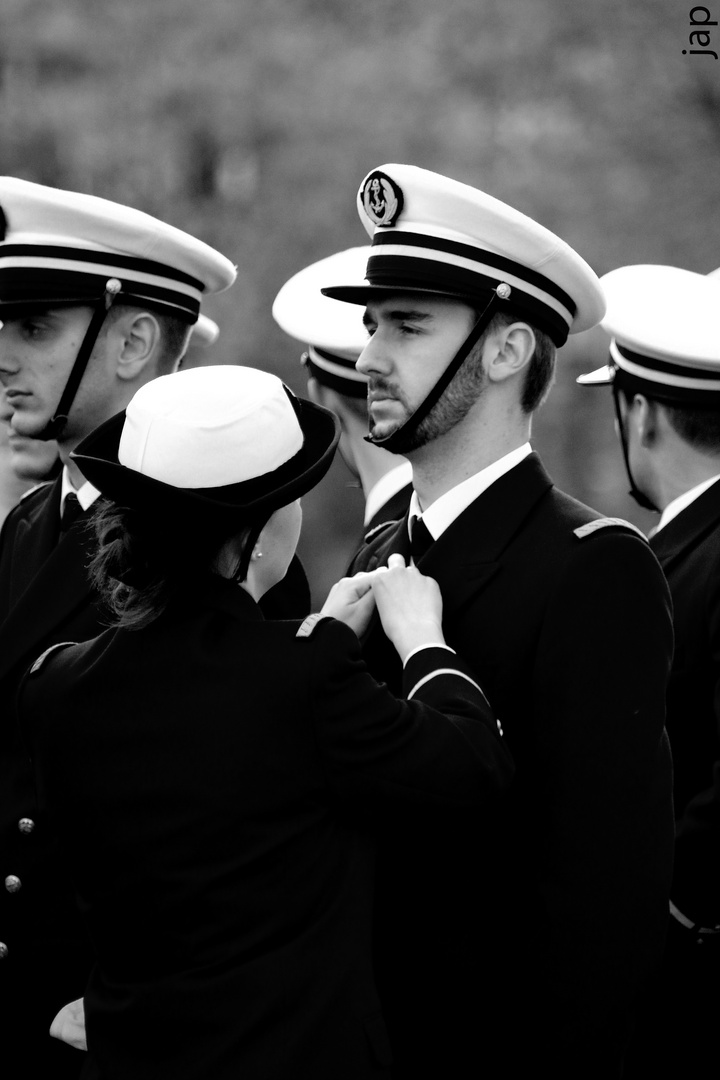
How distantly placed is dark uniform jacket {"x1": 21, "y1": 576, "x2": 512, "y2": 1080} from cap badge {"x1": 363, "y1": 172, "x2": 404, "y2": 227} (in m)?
0.91

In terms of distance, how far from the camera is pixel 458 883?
230 centimetres

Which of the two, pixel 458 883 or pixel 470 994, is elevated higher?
pixel 458 883

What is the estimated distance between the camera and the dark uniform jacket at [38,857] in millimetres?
2562

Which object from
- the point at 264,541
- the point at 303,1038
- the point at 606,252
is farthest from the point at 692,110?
the point at 303,1038

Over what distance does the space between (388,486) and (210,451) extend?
1.97m

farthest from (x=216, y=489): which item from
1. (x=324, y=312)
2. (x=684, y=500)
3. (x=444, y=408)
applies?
(x=324, y=312)

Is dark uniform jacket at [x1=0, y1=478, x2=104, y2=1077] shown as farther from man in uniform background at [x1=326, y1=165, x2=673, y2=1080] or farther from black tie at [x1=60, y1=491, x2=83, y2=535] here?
man in uniform background at [x1=326, y1=165, x2=673, y2=1080]

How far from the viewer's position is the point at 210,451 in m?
1.98

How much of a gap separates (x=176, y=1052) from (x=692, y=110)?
536cm

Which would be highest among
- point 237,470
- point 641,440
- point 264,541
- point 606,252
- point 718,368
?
point 237,470

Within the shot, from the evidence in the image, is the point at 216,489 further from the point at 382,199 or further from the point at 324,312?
the point at 324,312

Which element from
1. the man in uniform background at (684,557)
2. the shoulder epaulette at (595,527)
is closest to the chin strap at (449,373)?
the shoulder epaulette at (595,527)

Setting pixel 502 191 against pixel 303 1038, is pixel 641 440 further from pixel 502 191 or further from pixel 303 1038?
pixel 502 191

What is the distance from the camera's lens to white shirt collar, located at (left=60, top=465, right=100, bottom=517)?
2846 mm
